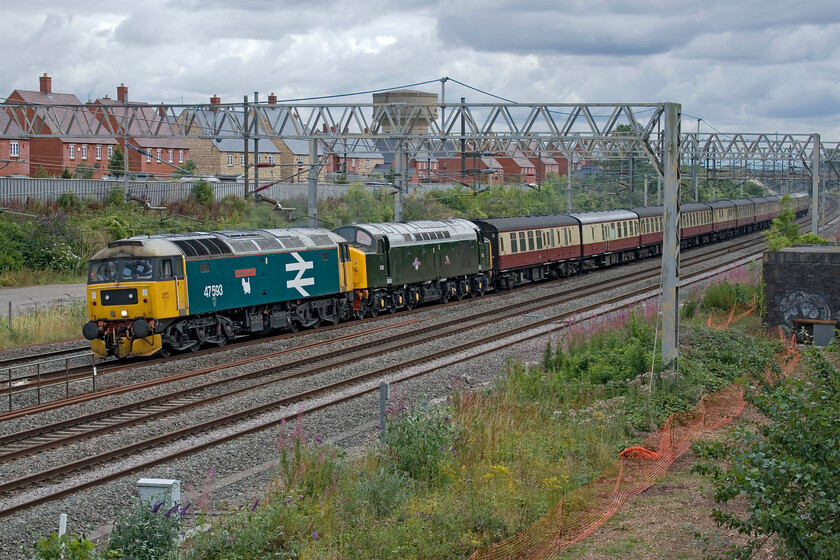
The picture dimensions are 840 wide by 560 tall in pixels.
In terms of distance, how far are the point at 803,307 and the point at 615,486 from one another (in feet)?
53.4

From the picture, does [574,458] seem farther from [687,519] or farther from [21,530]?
[21,530]

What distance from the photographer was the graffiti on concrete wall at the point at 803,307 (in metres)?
25.8

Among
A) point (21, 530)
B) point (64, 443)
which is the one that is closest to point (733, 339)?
point (64, 443)

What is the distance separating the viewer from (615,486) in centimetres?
1203

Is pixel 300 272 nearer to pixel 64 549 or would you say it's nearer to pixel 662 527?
pixel 662 527

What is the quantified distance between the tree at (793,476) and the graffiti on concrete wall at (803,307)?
18402mm

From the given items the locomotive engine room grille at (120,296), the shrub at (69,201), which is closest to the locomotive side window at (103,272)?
the locomotive engine room grille at (120,296)

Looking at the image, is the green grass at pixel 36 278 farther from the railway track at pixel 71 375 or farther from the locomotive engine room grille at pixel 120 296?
the locomotive engine room grille at pixel 120 296

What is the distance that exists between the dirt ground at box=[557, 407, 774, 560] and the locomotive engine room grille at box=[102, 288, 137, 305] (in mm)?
13481

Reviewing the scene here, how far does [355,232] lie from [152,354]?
958 cm

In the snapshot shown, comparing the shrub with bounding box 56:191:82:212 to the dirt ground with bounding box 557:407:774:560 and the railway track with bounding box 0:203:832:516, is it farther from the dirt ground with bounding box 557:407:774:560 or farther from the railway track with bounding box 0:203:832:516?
the dirt ground with bounding box 557:407:774:560

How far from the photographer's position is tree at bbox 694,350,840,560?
754cm

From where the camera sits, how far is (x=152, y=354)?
22.5 m

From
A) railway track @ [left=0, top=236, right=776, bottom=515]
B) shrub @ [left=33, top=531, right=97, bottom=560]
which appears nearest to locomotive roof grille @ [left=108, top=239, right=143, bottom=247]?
railway track @ [left=0, top=236, right=776, bottom=515]
